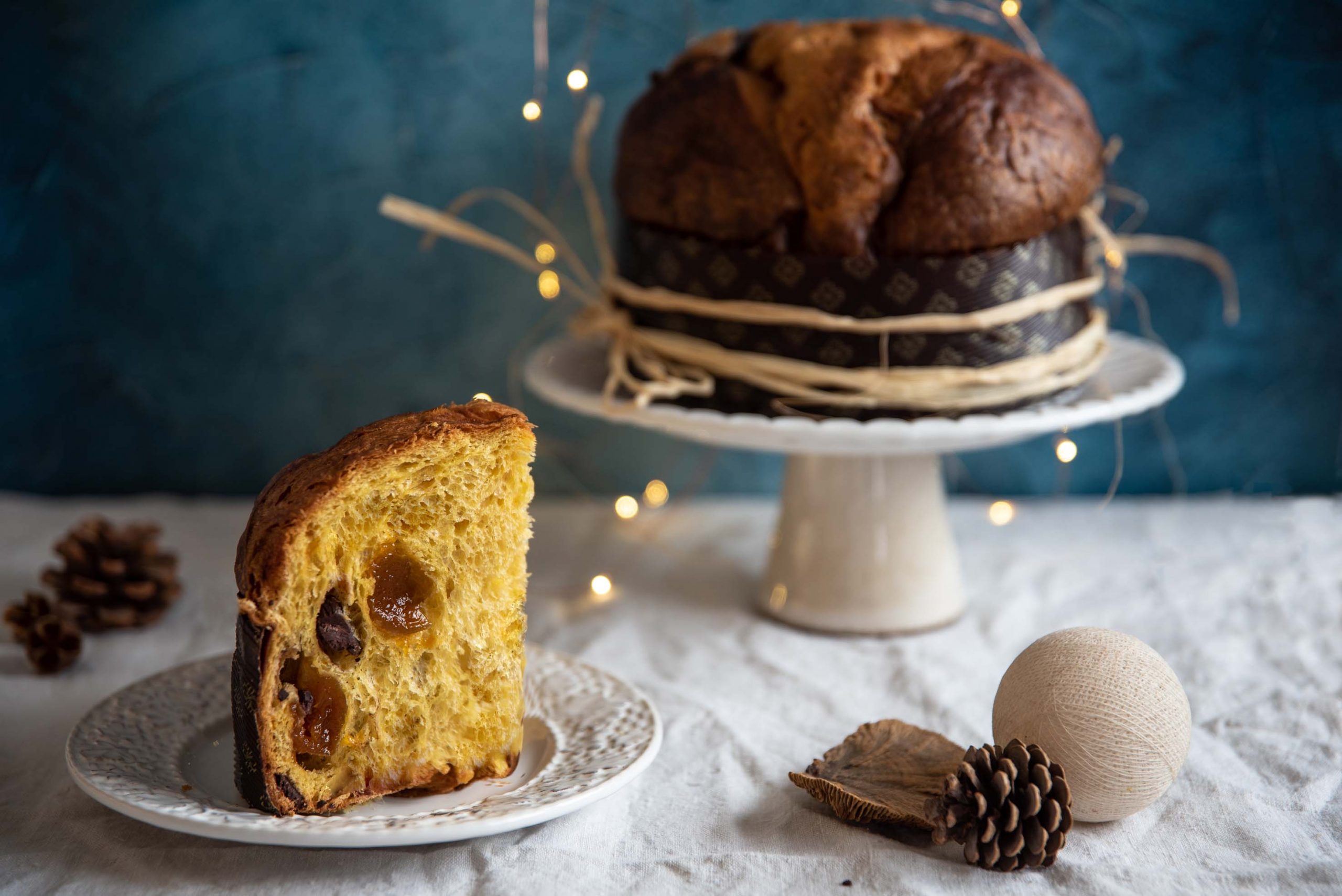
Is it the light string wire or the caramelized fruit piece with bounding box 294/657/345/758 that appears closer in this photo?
the caramelized fruit piece with bounding box 294/657/345/758

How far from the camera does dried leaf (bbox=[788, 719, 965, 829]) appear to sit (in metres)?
0.83

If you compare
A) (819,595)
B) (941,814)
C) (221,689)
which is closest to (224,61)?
(221,689)

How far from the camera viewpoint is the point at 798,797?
35.0 inches

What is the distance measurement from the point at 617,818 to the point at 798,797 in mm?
141

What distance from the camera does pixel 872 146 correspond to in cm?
107

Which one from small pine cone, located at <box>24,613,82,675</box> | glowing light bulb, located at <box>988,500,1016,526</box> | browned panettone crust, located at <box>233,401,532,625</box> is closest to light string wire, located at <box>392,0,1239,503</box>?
glowing light bulb, located at <box>988,500,1016,526</box>

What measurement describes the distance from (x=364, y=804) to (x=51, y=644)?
18.9 inches

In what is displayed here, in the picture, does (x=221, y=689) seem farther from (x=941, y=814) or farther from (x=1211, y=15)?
(x=1211, y=15)

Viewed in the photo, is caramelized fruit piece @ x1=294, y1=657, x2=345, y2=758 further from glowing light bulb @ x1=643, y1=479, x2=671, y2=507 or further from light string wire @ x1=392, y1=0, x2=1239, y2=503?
glowing light bulb @ x1=643, y1=479, x2=671, y2=507

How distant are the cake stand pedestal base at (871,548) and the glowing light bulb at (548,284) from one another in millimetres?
416

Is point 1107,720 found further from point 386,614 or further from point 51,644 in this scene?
point 51,644

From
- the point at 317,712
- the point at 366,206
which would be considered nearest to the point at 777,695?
the point at 317,712

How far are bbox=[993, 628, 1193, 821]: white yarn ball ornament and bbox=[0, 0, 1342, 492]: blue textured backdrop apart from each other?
0.87 meters

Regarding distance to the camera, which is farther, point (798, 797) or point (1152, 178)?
point (1152, 178)
